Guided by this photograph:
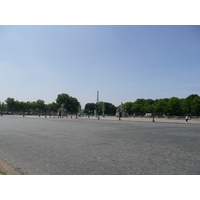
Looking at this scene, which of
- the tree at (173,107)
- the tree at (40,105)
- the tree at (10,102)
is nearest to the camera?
the tree at (173,107)

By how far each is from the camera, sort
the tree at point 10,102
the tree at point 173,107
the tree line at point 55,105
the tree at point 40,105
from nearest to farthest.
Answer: the tree at point 173,107, the tree line at point 55,105, the tree at point 10,102, the tree at point 40,105

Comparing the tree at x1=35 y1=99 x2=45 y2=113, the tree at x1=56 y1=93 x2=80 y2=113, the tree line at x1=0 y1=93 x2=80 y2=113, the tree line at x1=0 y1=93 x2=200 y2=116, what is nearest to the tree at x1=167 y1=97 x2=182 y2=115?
the tree line at x1=0 y1=93 x2=200 y2=116

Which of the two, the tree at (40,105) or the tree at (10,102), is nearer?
the tree at (10,102)

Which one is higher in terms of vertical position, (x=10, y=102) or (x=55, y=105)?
(x=10, y=102)

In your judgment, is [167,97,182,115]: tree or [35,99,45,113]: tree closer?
[167,97,182,115]: tree

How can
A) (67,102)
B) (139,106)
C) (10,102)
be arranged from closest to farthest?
(139,106)
(67,102)
(10,102)

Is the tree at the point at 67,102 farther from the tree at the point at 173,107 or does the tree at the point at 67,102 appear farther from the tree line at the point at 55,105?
the tree at the point at 173,107

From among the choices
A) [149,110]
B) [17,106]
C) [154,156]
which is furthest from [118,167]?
[17,106]

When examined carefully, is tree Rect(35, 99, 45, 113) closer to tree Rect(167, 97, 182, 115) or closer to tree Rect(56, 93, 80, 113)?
tree Rect(56, 93, 80, 113)

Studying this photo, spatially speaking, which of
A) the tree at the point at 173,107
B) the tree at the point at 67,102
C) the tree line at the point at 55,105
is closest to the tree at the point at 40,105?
the tree line at the point at 55,105

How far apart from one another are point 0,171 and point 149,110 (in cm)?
9503

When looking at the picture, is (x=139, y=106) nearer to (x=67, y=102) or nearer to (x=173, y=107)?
(x=173, y=107)

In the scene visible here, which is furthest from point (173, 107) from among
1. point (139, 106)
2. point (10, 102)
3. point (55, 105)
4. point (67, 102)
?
point (10, 102)

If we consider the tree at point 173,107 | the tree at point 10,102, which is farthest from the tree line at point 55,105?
the tree at point 173,107
